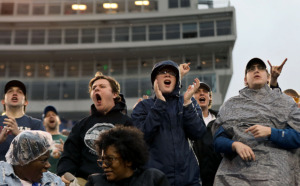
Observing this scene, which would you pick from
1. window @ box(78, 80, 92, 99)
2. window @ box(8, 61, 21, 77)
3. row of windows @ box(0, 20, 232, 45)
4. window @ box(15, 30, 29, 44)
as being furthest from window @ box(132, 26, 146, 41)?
window @ box(8, 61, 21, 77)

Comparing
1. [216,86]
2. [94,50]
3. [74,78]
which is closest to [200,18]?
[216,86]

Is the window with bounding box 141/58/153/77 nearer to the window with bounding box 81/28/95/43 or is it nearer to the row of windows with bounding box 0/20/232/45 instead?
the row of windows with bounding box 0/20/232/45

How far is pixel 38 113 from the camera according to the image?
121 ft

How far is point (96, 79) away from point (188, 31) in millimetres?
34260

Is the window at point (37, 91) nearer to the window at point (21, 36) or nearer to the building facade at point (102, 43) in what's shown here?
the building facade at point (102, 43)

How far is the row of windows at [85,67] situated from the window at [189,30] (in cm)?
188

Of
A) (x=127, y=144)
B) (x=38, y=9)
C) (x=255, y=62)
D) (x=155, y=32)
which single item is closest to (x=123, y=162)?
(x=127, y=144)

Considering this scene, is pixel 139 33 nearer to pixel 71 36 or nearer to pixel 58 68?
pixel 71 36

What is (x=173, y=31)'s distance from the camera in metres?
38.5

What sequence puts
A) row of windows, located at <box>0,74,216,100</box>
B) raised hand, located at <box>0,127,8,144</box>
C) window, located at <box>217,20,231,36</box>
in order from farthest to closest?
window, located at <box>217,20,231,36</box>
row of windows, located at <box>0,74,216,100</box>
raised hand, located at <box>0,127,8,144</box>

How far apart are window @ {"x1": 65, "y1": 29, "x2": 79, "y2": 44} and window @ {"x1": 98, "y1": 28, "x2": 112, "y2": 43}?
2.27 metres

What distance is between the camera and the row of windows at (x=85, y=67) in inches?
1533

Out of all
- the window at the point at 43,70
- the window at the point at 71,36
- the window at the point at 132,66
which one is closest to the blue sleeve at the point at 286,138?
the window at the point at 132,66

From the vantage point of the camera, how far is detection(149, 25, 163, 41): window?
39000mm
